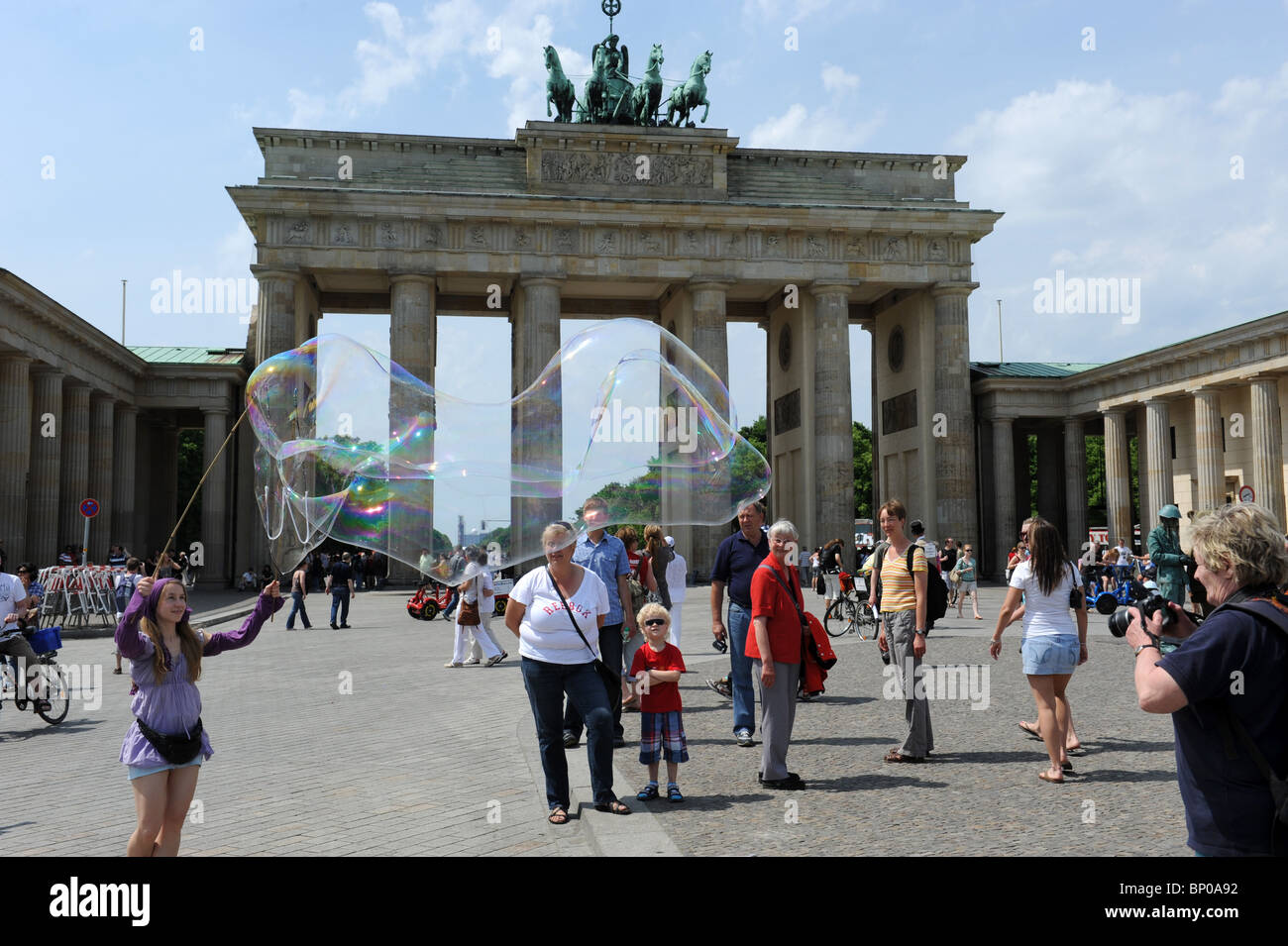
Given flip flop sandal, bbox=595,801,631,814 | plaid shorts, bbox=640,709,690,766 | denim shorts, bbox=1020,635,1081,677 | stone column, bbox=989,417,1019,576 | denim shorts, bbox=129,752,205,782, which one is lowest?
flip flop sandal, bbox=595,801,631,814

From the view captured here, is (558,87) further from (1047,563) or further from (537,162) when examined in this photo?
(1047,563)

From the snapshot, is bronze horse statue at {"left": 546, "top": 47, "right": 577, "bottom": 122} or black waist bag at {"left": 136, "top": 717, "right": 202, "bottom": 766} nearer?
black waist bag at {"left": 136, "top": 717, "right": 202, "bottom": 766}

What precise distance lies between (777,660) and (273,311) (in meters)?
42.4

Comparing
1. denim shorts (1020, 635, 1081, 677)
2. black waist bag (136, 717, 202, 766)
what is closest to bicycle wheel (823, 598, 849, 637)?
denim shorts (1020, 635, 1081, 677)

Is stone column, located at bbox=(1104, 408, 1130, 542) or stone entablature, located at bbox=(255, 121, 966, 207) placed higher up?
stone entablature, located at bbox=(255, 121, 966, 207)

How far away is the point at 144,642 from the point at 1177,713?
14.9 ft

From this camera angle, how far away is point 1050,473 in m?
57.7

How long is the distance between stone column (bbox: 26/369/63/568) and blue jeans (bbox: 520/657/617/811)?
35755 mm

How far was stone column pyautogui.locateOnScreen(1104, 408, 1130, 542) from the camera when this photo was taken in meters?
47.6

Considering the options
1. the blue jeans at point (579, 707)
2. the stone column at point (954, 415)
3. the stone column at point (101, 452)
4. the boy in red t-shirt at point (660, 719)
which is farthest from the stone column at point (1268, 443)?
the stone column at point (101, 452)

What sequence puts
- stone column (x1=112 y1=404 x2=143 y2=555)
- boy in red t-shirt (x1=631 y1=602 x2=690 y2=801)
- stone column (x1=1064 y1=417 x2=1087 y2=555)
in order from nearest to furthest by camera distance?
boy in red t-shirt (x1=631 y1=602 x2=690 y2=801) → stone column (x1=112 y1=404 x2=143 y2=555) → stone column (x1=1064 y1=417 x2=1087 y2=555)

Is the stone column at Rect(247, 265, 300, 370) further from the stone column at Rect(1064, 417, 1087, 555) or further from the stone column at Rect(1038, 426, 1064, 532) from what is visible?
the stone column at Rect(1038, 426, 1064, 532)

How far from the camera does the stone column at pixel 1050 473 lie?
5666 cm
